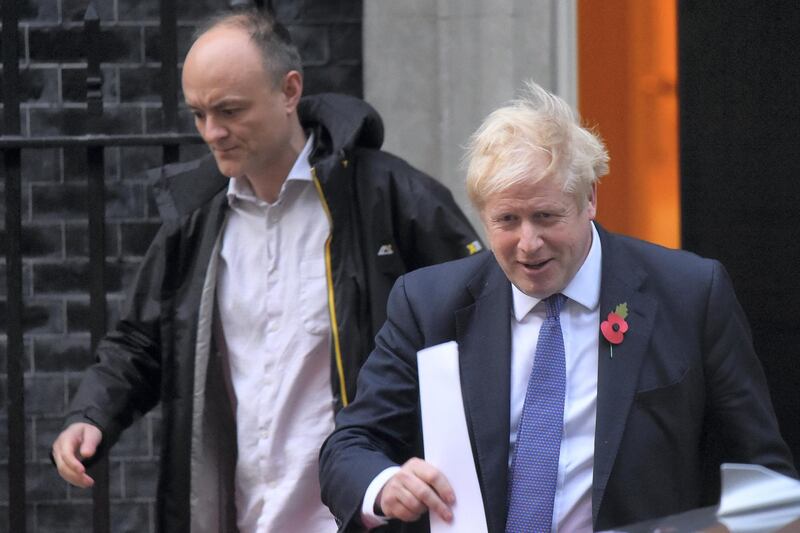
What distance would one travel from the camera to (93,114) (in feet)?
14.3

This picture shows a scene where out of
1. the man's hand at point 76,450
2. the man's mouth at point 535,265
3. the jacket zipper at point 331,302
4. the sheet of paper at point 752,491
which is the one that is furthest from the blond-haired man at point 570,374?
the man's hand at point 76,450

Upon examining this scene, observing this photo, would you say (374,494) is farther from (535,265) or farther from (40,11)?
(40,11)

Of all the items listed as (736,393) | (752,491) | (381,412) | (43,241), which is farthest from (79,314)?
(752,491)

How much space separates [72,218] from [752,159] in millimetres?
2249

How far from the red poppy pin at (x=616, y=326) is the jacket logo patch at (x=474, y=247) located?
3.11ft

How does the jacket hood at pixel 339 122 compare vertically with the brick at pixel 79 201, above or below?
above

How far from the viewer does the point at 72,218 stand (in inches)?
207

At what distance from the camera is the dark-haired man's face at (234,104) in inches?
149

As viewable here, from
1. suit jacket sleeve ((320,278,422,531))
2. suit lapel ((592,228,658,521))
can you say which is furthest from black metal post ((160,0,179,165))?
suit lapel ((592,228,658,521))

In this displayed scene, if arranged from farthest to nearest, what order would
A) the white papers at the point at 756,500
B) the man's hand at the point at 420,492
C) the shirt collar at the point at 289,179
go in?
the shirt collar at the point at 289,179, the man's hand at the point at 420,492, the white papers at the point at 756,500

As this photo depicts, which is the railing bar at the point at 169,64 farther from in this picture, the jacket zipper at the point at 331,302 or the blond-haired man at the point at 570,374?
the blond-haired man at the point at 570,374

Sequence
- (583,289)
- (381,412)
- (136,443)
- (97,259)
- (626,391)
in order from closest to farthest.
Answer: (626,391) < (583,289) < (381,412) < (97,259) < (136,443)

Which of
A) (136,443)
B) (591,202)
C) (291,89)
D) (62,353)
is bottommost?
(136,443)

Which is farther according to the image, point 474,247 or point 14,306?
point 14,306
